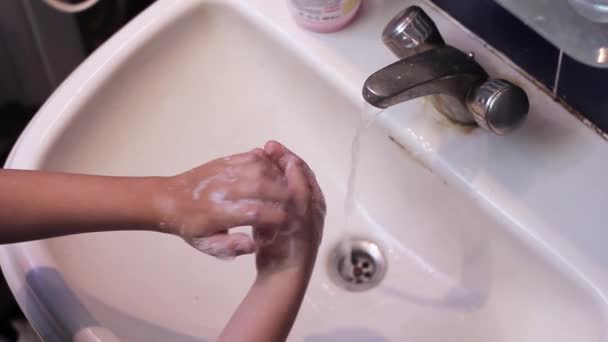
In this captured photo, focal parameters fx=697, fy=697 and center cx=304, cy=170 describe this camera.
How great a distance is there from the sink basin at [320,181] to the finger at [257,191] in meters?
0.15

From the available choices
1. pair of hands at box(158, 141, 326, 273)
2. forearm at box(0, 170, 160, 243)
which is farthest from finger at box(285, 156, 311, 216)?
forearm at box(0, 170, 160, 243)

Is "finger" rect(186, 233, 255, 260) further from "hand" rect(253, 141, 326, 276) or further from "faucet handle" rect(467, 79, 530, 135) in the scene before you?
"faucet handle" rect(467, 79, 530, 135)

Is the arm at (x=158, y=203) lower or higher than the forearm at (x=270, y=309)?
higher

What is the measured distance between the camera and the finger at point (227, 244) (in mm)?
492

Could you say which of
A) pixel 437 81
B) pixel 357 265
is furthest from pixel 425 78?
pixel 357 265

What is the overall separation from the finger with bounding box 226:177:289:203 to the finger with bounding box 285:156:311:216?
0.01m

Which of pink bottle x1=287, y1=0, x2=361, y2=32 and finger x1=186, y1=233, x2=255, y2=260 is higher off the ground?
pink bottle x1=287, y1=0, x2=361, y2=32

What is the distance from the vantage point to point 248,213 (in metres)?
0.49

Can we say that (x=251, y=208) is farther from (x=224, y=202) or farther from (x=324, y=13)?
(x=324, y=13)

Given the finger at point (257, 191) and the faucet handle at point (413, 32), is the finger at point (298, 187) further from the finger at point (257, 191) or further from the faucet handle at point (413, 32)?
the faucet handle at point (413, 32)

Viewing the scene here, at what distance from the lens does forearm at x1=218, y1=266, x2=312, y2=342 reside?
502 millimetres

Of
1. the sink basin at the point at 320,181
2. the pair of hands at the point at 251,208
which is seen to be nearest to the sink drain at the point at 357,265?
the sink basin at the point at 320,181

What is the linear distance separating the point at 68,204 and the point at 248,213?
0.44 ft

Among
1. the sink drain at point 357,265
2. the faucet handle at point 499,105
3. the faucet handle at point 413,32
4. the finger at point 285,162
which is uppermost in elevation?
the faucet handle at point 413,32
